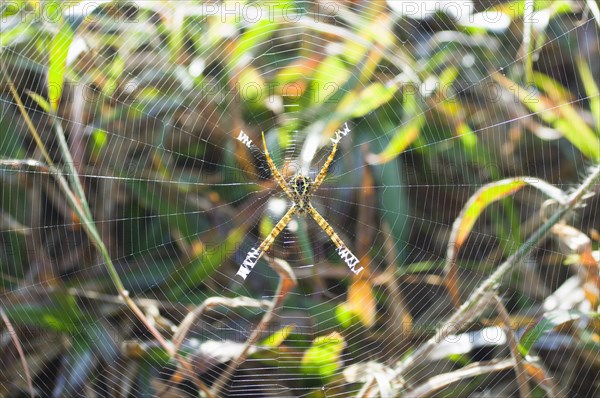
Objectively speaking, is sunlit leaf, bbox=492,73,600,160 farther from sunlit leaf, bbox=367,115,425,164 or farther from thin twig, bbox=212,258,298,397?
thin twig, bbox=212,258,298,397

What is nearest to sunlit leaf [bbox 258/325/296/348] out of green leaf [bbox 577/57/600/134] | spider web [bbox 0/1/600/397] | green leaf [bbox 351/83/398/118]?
spider web [bbox 0/1/600/397]

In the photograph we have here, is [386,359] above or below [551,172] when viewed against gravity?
below

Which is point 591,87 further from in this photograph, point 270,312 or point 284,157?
point 270,312

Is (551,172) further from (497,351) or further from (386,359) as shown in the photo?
(386,359)

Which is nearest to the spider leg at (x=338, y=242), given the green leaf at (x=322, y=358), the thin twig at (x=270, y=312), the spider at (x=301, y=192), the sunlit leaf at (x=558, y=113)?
the spider at (x=301, y=192)

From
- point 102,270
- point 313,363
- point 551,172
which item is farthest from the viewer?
point 551,172

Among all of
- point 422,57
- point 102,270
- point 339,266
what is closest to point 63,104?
point 102,270

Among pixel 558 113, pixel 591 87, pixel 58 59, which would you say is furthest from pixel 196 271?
pixel 591 87
